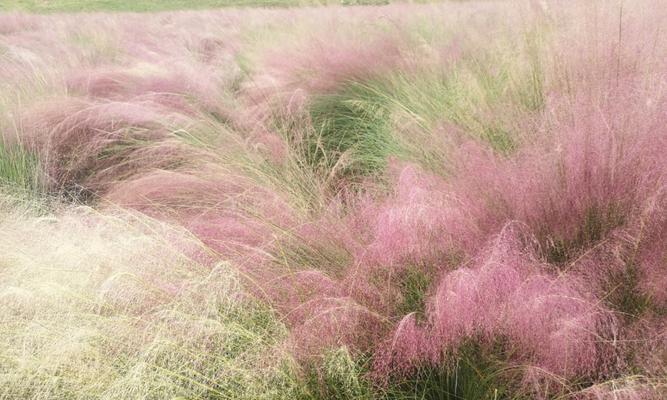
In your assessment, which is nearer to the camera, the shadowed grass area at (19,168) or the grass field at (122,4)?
the shadowed grass area at (19,168)

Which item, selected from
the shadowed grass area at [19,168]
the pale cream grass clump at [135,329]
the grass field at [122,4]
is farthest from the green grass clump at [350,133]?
the grass field at [122,4]

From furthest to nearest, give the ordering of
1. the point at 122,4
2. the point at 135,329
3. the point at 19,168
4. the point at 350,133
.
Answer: the point at 122,4 → the point at 350,133 → the point at 19,168 → the point at 135,329

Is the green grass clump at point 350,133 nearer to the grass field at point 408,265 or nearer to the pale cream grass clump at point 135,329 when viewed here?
the grass field at point 408,265

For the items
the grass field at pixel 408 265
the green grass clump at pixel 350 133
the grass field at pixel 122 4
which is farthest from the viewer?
the grass field at pixel 122 4

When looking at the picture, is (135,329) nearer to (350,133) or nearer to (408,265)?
(408,265)

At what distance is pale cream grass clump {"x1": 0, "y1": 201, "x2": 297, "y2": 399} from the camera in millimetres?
1320

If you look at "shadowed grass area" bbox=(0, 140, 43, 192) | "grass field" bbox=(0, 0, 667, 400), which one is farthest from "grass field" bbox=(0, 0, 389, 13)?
"grass field" bbox=(0, 0, 667, 400)

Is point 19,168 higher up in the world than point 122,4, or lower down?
lower down

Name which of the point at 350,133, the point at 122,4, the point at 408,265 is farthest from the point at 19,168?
the point at 122,4

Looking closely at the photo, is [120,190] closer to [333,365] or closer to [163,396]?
[163,396]

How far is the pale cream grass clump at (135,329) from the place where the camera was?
52.0 inches

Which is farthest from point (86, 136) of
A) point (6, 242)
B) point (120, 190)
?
point (6, 242)

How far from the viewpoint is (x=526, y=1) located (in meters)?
3.03

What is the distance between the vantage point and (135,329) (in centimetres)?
141
